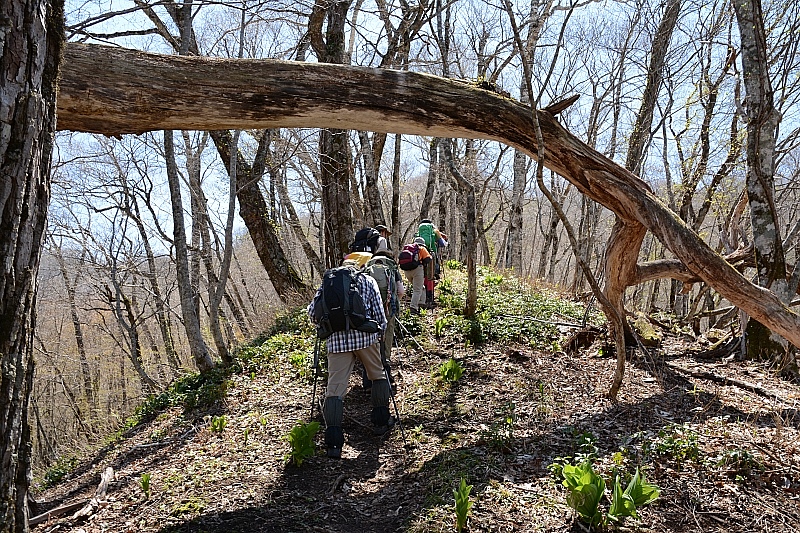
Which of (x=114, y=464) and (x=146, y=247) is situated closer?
(x=114, y=464)

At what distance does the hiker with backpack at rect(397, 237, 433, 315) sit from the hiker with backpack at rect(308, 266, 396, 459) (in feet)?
13.1

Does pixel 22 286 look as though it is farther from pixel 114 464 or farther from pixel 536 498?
pixel 114 464

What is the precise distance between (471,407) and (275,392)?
288cm

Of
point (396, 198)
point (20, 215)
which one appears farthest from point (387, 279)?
point (396, 198)

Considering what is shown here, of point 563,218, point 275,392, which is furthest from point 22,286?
point 275,392

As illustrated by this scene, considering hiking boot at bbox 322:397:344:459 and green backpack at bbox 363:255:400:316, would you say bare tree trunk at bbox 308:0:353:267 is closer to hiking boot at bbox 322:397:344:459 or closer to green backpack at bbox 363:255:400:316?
green backpack at bbox 363:255:400:316

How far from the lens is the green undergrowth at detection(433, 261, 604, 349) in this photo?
8203 millimetres

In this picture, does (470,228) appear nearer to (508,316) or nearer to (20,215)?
(508,316)

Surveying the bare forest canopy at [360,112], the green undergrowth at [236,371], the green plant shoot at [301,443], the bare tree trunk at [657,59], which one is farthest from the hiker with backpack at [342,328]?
the bare tree trunk at [657,59]

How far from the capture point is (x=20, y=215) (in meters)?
2.07

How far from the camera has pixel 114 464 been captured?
239 inches

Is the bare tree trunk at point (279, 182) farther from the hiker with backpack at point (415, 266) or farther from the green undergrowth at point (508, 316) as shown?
the green undergrowth at point (508, 316)

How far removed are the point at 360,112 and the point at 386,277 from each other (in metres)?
2.36

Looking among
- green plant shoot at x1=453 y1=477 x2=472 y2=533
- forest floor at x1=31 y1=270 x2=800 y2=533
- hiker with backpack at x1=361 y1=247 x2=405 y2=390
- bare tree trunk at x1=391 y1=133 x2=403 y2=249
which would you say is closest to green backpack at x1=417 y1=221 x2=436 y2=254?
bare tree trunk at x1=391 y1=133 x2=403 y2=249
